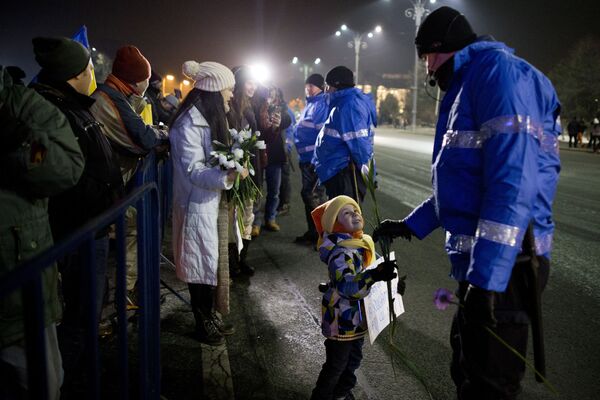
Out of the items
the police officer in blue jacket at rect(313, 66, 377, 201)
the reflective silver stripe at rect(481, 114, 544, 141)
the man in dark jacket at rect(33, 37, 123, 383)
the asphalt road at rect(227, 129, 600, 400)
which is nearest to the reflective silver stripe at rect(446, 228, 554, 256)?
the reflective silver stripe at rect(481, 114, 544, 141)

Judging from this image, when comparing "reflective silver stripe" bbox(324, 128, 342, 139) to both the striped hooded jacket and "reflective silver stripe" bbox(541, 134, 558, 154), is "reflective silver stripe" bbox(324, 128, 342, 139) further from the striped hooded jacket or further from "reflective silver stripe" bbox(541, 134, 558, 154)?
"reflective silver stripe" bbox(541, 134, 558, 154)

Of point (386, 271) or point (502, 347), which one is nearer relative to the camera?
point (502, 347)

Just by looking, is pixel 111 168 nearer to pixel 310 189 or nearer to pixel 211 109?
pixel 211 109

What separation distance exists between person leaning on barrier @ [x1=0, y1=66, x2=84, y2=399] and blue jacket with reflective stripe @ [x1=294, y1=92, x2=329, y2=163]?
193 inches

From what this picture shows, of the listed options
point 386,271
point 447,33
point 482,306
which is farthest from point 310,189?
point 482,306

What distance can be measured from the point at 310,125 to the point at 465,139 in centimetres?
492

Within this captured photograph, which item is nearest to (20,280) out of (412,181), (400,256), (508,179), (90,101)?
(508,179)

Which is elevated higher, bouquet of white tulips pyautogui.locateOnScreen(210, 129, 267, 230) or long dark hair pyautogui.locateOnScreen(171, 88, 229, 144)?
long dark hair pyautogui.locateOnScreen(171, 88, 229, 144)

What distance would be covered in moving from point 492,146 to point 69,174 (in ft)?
5.98

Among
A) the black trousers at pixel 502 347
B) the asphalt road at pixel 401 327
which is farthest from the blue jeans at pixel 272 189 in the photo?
the black trousers at pixel 502 347

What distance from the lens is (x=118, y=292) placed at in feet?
6.53

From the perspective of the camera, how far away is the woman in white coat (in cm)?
352

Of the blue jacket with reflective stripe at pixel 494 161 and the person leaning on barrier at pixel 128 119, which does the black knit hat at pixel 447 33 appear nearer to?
the blue jacket with reflective stripe at pixel 494 161

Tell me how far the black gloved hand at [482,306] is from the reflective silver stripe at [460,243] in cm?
20
